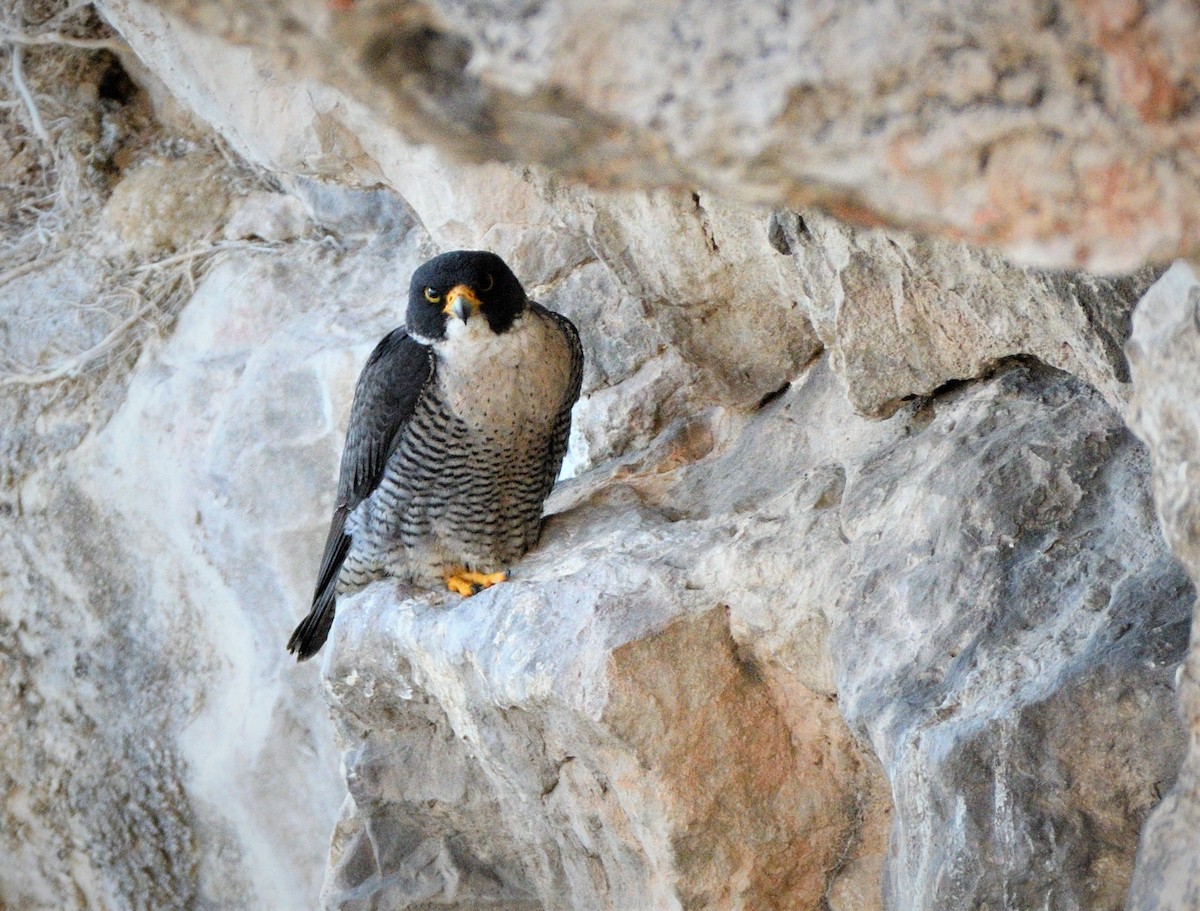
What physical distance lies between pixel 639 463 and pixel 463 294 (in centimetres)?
91

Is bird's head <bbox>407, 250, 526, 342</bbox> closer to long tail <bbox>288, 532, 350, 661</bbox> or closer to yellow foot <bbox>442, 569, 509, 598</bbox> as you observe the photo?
yellow foot <bbox>442, 569, 509, 598</bbox>

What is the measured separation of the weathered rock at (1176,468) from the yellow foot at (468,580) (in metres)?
2.54

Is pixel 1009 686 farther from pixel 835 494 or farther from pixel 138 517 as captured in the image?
pixel 138 517

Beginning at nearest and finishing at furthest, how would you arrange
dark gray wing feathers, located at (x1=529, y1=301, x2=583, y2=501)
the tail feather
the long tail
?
1. dark gray wing feathers, located at (x1=529, y1=301, x2=583, y2=501)
2. the long tail
3. the tail feather

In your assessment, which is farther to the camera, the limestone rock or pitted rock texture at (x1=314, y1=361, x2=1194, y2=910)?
the limestone rock

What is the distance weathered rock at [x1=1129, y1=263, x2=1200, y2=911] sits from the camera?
1.55m

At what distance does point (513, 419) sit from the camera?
4.05 metres

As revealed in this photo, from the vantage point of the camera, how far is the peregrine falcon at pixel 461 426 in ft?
13.1

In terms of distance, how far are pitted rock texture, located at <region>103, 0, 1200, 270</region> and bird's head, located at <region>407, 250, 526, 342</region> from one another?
2561 millimetres

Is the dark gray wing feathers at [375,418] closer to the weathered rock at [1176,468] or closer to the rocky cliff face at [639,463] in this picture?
the rocky cliff face at [639,463]

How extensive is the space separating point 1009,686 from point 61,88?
20.9 ft

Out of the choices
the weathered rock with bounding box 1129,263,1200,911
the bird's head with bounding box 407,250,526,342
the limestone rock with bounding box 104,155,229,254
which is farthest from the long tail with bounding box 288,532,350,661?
the weathered rock with bounding box 1129,263,1200,911

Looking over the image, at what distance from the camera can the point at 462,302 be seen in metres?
3.86

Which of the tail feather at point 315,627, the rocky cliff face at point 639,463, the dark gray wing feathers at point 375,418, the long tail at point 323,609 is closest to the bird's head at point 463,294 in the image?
the dark gray wing feathers at point 375,418
